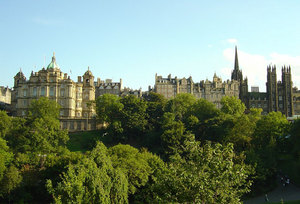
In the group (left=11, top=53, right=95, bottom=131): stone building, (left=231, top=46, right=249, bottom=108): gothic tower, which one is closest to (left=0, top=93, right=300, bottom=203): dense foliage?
(left=11, top=53, right=95, bottom=131): stone building

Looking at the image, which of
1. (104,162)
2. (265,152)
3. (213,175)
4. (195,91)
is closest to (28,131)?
(104,162)

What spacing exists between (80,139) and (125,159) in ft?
105

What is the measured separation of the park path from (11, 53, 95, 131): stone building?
49166mm

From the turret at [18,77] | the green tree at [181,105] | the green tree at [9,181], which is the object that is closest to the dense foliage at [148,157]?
the green tree at [9,181]

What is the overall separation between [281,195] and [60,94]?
5985 centimetres

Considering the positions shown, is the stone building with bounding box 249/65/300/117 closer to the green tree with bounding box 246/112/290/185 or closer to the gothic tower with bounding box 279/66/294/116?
the gothic tower with bounding box 279/66/294/116

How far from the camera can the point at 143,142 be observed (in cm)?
7581

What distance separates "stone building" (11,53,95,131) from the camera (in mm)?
91062

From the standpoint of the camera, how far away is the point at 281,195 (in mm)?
48188

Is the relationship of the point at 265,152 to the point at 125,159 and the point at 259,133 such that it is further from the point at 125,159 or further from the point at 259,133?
the point at 125,159

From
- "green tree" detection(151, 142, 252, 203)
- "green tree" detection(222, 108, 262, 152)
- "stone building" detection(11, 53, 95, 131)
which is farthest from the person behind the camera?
"stone building" detection(11, 53, 95, 131)

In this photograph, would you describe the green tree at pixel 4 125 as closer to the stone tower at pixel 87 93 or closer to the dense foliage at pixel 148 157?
the dense foliage at pixel 148 157

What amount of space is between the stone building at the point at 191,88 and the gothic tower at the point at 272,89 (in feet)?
50.1

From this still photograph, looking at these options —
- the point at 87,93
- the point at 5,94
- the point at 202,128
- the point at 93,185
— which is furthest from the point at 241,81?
the point at 93,185
